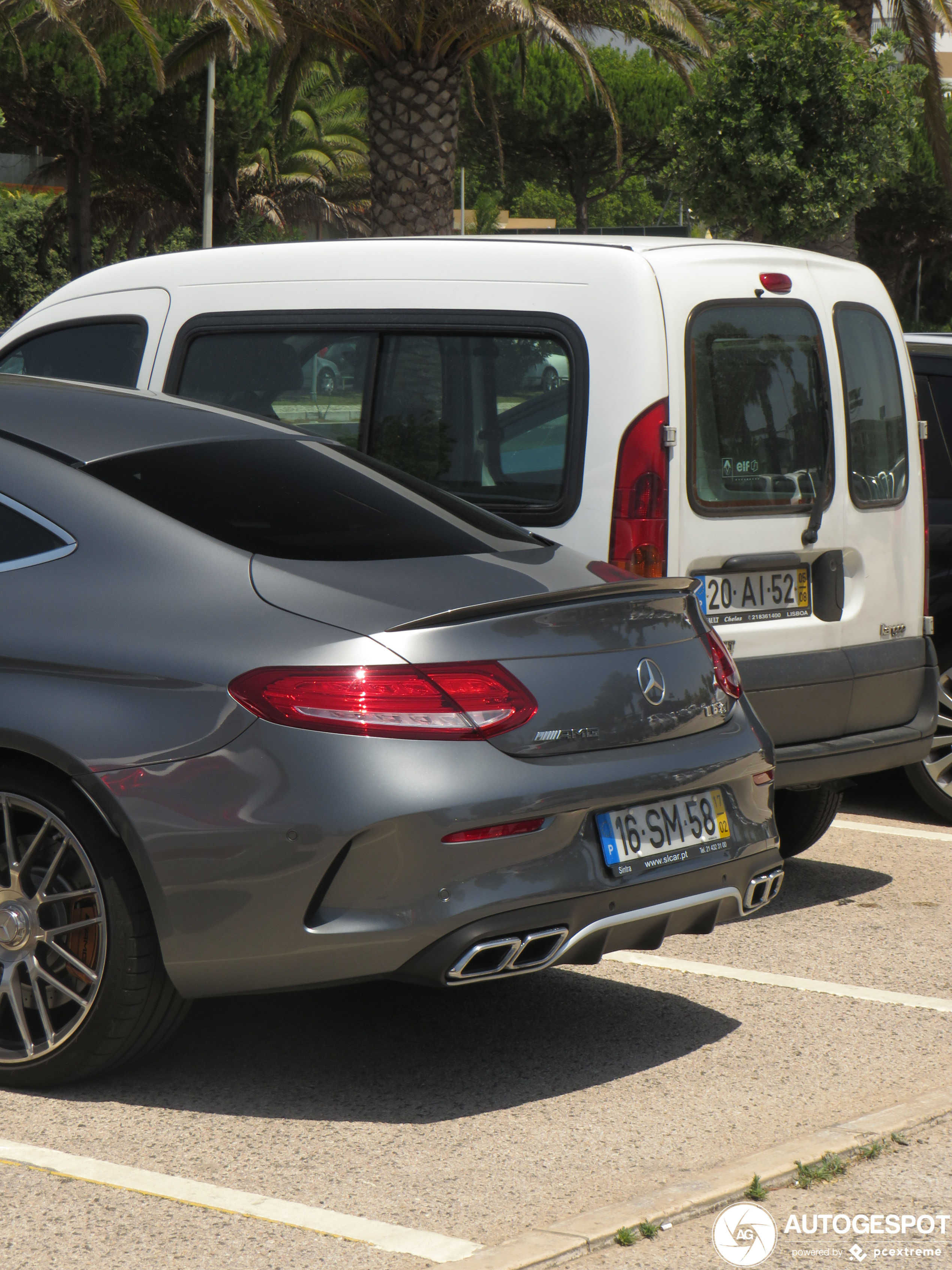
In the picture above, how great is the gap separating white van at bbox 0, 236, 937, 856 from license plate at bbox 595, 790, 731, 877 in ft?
4.20

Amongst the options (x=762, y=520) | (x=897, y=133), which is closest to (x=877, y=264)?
(x=897, y=133)

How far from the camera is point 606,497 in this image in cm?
510

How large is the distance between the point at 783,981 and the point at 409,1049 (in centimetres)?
119

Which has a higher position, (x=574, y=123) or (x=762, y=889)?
(x=574, y=123)

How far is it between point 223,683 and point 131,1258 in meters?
1.17

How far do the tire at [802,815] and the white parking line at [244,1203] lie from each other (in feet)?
10.6

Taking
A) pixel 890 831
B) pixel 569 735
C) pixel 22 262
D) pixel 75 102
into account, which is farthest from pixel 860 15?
pixel 22 262

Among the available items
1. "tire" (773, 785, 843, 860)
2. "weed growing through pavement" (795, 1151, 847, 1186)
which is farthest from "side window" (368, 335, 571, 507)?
"weed growing through pavement" (795, 1151, 847, 1186)

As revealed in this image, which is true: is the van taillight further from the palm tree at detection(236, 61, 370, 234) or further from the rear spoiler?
the palm tree at detection(236, 61, 370, 234)

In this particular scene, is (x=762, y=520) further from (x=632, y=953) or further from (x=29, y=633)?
(x=29, y=633)

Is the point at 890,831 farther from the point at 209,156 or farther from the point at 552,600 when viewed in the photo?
the point at 209,156

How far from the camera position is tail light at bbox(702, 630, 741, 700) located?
4.20 metres

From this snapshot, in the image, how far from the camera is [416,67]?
16.2m

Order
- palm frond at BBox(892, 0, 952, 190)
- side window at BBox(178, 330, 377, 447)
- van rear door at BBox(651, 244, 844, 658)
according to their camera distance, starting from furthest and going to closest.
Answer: palm frond at BBox(892, 0, 952, 190), side window at BBox(178, 330, 377, 447), van rear door at BBox(651, 244, 844, 658)
